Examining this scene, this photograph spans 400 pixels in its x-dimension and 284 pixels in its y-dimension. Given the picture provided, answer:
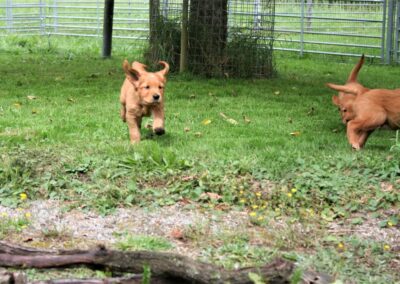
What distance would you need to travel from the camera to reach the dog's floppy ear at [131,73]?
7270 millimetres

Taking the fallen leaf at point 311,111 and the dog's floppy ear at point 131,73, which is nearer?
the dog's floppy ear at point 131,73

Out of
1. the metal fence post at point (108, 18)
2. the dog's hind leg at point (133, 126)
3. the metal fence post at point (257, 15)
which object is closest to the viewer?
the dog's hind leg at point (133, 126)

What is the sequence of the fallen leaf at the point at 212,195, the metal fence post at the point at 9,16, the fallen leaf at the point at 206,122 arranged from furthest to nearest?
1. the metal fence post at the point at 9,16
2. the fallen leaf at the point at 206,122
3. the fallen leaf at the point at 212,195

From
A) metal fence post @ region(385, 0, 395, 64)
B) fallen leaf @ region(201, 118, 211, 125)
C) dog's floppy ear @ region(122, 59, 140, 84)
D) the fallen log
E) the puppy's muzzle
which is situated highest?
metal fence post @ region(385, 0, 395, 64)

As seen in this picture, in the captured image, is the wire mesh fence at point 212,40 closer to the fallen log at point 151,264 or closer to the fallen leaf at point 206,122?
the fallen leaf at point 206,122

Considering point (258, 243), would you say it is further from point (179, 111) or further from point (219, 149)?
point (179, 111)

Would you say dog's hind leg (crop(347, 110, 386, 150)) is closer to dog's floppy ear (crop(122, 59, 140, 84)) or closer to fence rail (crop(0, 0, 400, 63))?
dog's floppy ear (crop(122, 59, 140, 84))

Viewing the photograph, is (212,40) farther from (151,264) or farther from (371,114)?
(151,264)

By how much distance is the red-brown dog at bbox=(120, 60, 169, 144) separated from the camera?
7.25 metres

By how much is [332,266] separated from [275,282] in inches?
56.9

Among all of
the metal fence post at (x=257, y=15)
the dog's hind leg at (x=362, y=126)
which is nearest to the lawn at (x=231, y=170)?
the dog's hind leg at (x=362, y=126)

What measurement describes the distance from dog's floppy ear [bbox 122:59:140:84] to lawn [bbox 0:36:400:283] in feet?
2.15

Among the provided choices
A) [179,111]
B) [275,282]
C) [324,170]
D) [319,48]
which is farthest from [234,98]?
[319,48]

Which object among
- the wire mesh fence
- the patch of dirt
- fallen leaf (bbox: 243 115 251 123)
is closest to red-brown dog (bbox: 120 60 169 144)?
the patch of dirt
